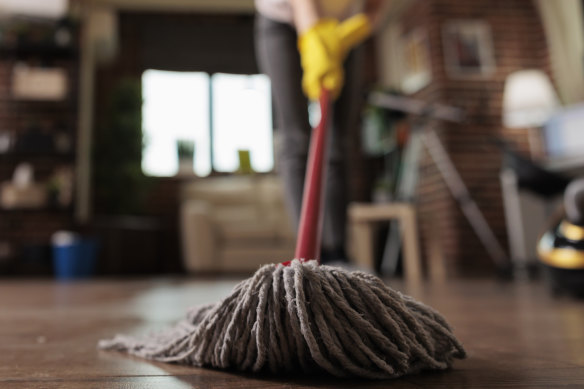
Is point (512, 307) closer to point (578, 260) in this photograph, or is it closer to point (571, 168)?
point (578, 260)

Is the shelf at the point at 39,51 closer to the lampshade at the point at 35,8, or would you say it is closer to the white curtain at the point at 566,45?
the lampshade at the point at 35,8

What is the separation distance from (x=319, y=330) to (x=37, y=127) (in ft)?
15.3

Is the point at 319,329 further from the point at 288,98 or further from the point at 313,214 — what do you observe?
the point at 288,98

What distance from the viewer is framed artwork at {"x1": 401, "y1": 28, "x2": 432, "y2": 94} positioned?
4.11 metres

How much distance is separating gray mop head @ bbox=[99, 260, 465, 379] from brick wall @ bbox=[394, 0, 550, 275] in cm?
348

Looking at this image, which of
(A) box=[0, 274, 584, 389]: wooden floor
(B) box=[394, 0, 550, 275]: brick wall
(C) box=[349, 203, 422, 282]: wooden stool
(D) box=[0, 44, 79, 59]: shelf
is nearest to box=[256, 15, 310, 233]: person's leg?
(A) box=[0, 274, 584, 389]: wooden floor

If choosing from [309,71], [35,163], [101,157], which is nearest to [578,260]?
[309,71]

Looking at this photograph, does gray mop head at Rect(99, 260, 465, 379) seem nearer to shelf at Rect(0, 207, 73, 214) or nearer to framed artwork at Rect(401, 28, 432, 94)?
framed artwork at Rect(401, 28, 432, 94)

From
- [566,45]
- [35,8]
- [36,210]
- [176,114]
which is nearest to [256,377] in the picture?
[566,45]

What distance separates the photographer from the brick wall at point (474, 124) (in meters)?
3.78

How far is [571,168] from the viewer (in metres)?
2.57

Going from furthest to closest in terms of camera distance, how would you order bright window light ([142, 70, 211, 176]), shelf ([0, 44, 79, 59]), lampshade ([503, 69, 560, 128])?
bright window light ([142, 70, 211, 176]) → shelf ([0, 44, 79, 59]) → lampshade ([503, 69, 560, 128])

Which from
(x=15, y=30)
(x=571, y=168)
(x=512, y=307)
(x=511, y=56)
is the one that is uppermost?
(x=15, y=30)

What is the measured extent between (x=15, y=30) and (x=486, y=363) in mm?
5027
